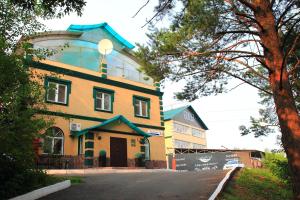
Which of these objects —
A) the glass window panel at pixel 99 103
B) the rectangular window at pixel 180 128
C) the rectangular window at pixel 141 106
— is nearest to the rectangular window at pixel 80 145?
the glass window panel at pixel 99 103

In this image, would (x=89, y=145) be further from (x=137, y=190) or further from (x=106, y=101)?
(x=137, y=190)

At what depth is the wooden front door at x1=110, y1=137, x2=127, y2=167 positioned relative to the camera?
23734mm

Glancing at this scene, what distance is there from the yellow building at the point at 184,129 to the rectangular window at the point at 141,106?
1807 centimetres

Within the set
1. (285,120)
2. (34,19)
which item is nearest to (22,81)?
(34,19)

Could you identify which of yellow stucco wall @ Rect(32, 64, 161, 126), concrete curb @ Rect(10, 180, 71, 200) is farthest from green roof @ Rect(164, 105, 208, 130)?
concrete curb @ Rect(10, 180, 71, 200)

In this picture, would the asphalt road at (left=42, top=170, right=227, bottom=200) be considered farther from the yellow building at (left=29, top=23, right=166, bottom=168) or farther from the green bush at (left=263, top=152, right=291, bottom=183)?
the yellow building at (left=29, top=23, right=166, bottom=168)

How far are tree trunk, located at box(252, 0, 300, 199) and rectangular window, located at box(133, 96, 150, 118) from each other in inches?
733

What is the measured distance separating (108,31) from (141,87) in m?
5.24

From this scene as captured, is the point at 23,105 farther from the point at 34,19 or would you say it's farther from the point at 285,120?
the point at 285,120

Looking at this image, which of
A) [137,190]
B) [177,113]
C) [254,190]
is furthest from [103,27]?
[177,113]

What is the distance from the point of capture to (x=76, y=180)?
44.9 feet

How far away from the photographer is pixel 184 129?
5322 cm

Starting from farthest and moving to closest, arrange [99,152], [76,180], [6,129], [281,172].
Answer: [99,152], [281,172], [76,180], [6,129]

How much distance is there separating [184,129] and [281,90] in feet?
148
